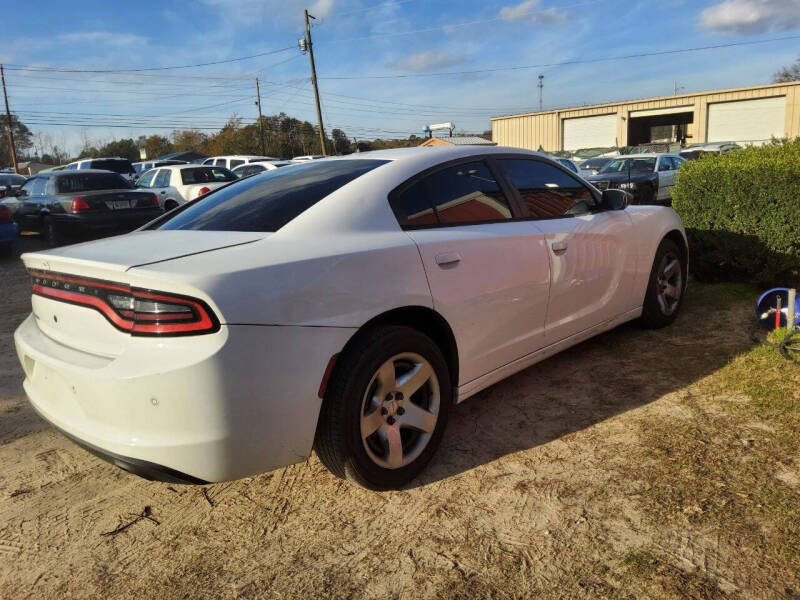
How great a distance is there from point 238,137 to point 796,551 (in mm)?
70161

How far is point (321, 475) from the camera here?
3.01 m

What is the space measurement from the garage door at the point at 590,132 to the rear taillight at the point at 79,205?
4353 centimetres

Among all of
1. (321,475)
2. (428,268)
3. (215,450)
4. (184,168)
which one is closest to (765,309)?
(428,268)

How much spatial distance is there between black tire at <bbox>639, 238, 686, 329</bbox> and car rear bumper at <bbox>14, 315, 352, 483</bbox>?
3.10 m

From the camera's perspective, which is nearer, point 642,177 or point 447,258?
point 447,258

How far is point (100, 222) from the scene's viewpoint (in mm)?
10656

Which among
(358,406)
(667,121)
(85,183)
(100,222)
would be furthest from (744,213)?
(667,121)

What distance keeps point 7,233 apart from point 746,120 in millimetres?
43952

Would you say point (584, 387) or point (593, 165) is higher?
point (593, 165)

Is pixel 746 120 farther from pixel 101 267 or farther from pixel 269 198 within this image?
pixel 101 267

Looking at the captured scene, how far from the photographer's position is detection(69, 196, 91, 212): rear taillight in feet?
34.7

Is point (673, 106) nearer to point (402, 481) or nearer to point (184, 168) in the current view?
point (184, 168)

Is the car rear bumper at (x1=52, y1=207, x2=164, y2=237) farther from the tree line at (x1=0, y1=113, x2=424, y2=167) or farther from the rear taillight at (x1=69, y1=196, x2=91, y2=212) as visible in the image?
the tree line at (x1=0, y1=113, x2=424, y2=167)

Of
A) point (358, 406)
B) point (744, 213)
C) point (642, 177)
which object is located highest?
point (744, 213)
